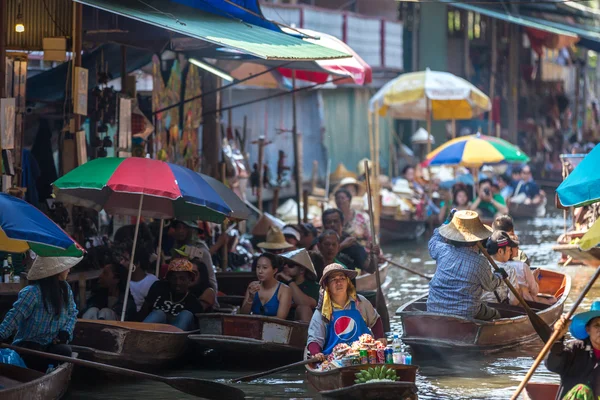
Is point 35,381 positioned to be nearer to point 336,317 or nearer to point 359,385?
point 359,385

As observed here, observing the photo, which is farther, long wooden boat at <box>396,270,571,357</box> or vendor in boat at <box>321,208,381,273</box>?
vendor in boat at <box>321,208,381,273</box>

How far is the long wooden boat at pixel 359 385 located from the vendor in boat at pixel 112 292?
274cm

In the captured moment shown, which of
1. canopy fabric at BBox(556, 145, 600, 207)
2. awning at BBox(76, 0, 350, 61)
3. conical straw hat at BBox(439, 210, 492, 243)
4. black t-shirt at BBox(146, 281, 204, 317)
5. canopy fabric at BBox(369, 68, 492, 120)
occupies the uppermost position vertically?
awning at BBox(76, 0, 350, 61)

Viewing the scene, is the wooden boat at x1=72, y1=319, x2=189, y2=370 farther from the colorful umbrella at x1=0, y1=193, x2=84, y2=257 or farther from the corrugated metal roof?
the corrugated metal roof

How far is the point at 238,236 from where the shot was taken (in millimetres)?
16078

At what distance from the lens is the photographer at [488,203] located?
21.5 m

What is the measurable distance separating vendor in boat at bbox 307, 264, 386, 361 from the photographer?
1296 centimetres

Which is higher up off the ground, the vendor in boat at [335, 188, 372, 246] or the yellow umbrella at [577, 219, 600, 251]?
the yellow umbrella at [577, 219, 600, 251]

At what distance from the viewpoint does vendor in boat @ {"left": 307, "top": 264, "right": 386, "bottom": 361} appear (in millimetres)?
8789

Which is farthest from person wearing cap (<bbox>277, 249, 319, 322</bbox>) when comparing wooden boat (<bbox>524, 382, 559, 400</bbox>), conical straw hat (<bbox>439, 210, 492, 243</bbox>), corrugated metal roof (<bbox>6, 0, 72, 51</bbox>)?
wooden boat (<bbox>524, 382, 559, 400</bbox>)

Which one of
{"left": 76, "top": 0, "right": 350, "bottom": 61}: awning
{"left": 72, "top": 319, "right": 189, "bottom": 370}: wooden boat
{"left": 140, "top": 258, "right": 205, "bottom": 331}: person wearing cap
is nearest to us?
{"left": 72, "top": 319, "right": 189, "bottom": 370}: wooden boat

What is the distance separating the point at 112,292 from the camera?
Answer: 35.2 feet

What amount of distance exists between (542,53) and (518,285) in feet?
88.9

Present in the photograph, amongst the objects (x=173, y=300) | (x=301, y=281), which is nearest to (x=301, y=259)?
(x=301, y=281)
